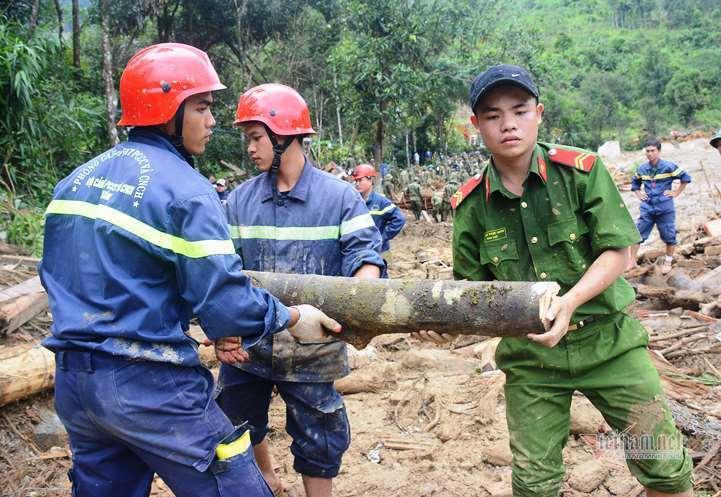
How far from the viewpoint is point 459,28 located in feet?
48.8

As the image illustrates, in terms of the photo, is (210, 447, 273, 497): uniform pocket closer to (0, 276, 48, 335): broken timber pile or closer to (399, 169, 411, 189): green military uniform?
(0, 276, 48, 335): broken timber pile

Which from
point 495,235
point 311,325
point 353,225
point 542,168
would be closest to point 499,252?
point 495,235

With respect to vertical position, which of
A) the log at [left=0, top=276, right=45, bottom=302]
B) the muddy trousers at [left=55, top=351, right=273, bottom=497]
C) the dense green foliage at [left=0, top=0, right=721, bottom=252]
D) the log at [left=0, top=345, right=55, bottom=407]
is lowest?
the log at [left=0, top=345, right=55, bottom=407]

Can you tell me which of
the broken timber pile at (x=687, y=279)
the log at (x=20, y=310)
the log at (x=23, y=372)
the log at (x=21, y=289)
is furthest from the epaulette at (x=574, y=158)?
the broken timber pile at (x=687, y=279)

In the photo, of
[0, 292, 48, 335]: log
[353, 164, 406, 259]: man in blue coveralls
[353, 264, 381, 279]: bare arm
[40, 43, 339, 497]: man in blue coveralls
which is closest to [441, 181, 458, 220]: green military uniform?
[353, 164, 406, 259]: man in blue coveralls

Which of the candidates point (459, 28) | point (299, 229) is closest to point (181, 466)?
point (299, 229)

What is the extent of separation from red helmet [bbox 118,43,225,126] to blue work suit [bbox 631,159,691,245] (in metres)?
8.07

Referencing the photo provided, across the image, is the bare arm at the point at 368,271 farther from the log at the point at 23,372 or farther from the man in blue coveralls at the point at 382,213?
the man in blue coveralls at the point at 382,213

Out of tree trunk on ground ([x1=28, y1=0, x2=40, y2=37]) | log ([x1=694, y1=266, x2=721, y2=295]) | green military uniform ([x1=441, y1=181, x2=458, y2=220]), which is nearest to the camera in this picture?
log ([x1=694, y1=266, x2=721, y2=295])

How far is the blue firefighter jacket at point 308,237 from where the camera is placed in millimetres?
2740

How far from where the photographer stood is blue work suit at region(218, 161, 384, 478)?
2725 mm

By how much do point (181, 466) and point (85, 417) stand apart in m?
0.36

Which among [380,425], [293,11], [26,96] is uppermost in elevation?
[293,11]

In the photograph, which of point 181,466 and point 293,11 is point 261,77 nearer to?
point 293,11
